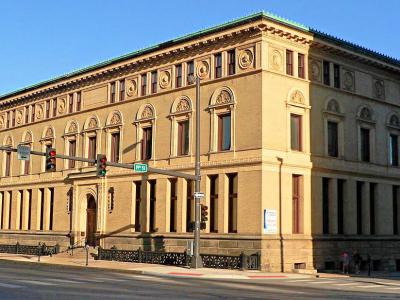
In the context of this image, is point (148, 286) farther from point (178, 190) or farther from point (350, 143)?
point (350, 143)

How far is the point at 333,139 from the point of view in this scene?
4294cm

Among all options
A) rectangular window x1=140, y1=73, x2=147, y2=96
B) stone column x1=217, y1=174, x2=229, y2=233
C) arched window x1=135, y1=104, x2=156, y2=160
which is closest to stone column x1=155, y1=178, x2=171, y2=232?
arched window x1=135, y1=104, x2=156, y2=160

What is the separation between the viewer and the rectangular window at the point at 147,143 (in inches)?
1813

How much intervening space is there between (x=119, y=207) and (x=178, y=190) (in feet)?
21.8

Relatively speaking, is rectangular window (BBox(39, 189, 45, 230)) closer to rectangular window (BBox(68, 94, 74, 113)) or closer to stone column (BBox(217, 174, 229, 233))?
rectangular window (BBox(68, 94, 74, 113))

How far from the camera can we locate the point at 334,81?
43.2 m

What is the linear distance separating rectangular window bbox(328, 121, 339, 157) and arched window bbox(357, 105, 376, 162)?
2.33 m

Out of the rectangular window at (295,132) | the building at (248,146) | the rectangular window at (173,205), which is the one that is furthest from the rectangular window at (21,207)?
the rectangular window at (295,132)

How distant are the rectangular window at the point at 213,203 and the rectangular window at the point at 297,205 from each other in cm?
503

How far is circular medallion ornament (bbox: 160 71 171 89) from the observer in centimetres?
4497

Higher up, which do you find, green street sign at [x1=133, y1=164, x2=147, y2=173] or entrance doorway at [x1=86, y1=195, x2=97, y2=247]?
green street sign at [x1=133, y1=164, x2=147, y2=173]

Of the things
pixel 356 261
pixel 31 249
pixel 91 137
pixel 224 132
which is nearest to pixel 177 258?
pixel 224 132

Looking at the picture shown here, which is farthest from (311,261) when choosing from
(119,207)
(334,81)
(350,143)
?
(119,207)

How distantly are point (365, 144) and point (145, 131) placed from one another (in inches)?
647
